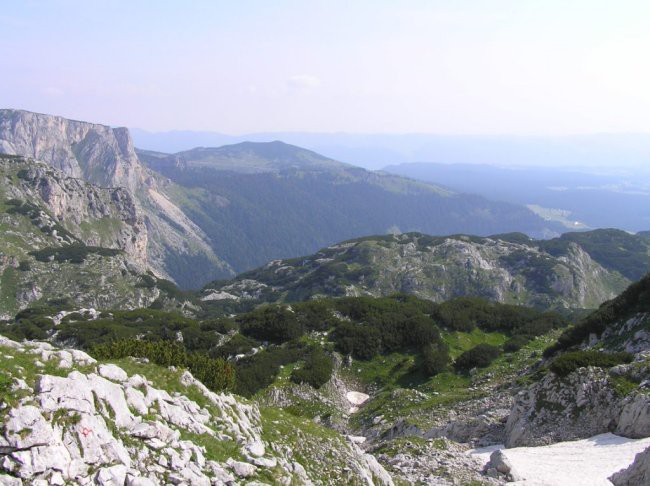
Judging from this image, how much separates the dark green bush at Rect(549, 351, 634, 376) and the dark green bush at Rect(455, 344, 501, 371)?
→ 16.5m

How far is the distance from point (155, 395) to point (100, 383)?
1925 millimetres

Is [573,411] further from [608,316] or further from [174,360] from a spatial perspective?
[174,360]

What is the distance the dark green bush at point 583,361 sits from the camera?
27.1 m

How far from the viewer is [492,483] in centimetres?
2038

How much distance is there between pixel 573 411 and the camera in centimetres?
2575

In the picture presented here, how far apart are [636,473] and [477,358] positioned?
2536cm

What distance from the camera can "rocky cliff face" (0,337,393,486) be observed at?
1110 cm

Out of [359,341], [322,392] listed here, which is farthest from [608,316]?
[322,392]

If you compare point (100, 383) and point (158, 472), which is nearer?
point (158, 472)

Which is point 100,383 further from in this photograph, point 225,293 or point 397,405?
point 225,293

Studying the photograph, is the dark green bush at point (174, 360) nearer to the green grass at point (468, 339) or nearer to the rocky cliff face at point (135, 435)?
the rocky cliff face at point (135, 435)

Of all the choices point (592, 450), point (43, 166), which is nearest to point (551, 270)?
point (592, 450)

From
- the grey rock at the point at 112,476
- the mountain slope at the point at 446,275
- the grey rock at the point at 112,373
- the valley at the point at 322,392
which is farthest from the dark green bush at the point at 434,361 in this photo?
the mountain slope at the point at 446,275

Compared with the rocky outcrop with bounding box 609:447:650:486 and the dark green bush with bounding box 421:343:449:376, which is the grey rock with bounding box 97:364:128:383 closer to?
the rocky outcrop with bounding box 609:447:650:486
